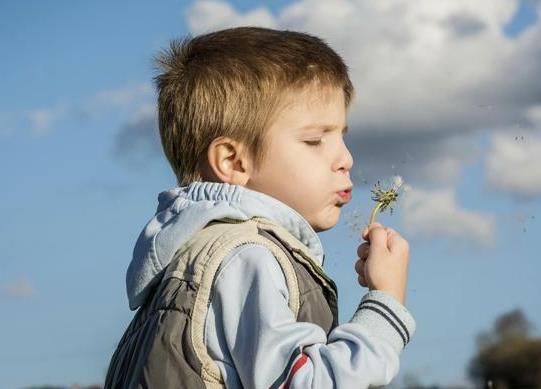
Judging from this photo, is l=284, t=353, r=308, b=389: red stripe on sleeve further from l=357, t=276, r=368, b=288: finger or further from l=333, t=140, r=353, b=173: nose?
l=333, t=140, r=353, b=173: nose

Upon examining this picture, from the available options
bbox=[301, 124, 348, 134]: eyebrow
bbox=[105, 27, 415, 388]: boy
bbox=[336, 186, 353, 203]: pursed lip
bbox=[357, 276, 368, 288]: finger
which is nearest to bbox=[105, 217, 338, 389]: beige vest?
bbox=[105, 27, 415, 388]: boy

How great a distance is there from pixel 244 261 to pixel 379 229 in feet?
2.13

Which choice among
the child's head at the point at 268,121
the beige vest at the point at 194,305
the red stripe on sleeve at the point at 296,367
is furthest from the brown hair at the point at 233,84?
the red stripe on sleeve at the point at 296,367

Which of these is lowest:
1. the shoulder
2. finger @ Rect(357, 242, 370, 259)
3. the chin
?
the shoulder

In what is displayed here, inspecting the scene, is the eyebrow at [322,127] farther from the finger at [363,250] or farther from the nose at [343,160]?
the finger at [363,250]

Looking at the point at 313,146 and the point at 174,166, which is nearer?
the point at 313,146

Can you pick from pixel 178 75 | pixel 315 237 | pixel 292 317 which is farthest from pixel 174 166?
pixel 292 317

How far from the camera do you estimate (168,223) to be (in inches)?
174

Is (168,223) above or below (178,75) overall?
below

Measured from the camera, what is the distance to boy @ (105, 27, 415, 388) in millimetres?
3992

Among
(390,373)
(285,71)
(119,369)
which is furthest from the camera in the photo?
(285,71)

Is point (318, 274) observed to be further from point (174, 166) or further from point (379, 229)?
point (174, 166)

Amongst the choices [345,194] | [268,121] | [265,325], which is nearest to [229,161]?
[268,121]

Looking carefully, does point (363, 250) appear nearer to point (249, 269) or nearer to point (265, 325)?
point (249, 269)
